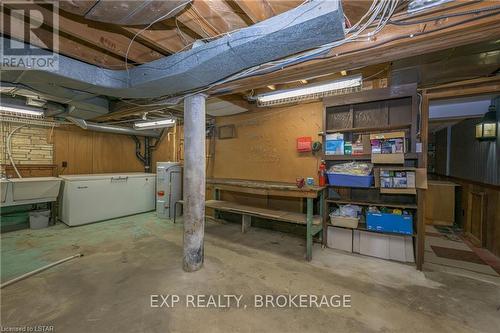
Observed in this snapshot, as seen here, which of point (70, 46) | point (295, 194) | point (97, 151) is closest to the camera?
point (70, 46)

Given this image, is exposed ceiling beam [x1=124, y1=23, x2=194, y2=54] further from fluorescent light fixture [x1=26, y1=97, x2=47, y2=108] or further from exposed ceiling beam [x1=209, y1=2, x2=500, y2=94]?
fluorescent light fixture [x1=26, y1=97, x2=47, y2=108]

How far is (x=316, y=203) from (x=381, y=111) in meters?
1.66

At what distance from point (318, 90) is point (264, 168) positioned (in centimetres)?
173

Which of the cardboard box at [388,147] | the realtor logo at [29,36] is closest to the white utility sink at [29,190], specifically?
the realtor logo at [29,36]

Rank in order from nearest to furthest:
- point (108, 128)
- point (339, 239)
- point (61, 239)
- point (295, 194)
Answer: point (295, 194) → point (339, 239) → point (61, 239) → point (108, 128)

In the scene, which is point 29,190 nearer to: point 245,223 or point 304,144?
point 245,223

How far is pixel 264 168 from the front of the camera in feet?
13.7

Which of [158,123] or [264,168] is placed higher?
[158,123]

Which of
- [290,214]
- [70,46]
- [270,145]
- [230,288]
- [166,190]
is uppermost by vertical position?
[70,46]

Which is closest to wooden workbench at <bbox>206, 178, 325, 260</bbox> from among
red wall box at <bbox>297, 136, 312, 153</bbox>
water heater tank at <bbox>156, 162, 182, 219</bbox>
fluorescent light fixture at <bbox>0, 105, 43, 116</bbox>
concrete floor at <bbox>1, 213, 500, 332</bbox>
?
concrete floor at <bbox>1, 213, 500, 332</bbox>

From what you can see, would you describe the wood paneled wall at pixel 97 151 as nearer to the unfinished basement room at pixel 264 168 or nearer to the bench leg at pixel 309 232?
the unfinished basement room at pixel 264 168

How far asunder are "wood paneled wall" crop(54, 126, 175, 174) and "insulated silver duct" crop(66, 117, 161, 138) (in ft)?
1.48

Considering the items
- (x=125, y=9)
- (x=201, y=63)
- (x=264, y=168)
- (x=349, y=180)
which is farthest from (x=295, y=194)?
(x=125, y=9)

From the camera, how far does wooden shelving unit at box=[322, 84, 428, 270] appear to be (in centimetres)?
273
